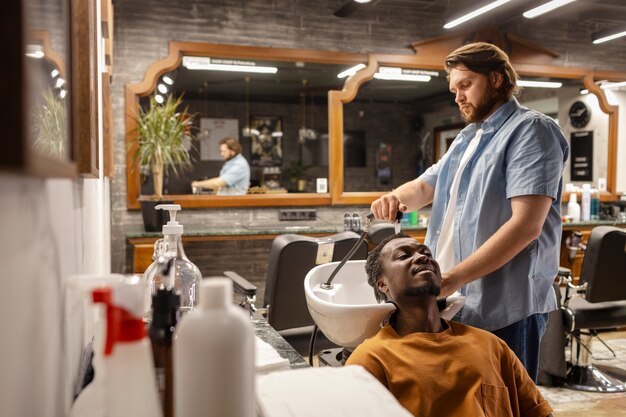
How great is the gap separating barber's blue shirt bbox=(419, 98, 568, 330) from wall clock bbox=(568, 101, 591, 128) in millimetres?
5892

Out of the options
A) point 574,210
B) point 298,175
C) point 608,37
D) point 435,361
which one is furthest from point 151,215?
point 298,175

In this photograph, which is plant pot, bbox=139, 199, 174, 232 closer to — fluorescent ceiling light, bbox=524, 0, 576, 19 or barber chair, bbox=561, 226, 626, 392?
barber chair, bbox=561, 226, 626, 392

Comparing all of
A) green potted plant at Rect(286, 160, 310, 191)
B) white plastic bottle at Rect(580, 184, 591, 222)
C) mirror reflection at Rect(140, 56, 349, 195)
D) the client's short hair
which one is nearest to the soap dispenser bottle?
the client's short hair

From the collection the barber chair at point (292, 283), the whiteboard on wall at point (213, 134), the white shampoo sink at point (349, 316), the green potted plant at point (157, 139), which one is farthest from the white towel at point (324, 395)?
the whiteboard on wall at point (213, 134)

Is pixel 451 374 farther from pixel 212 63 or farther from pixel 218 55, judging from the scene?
pixel 212 63

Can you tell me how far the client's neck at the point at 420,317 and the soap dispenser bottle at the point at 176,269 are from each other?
2.09 ft

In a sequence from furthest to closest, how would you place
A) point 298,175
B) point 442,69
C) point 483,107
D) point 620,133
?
1. point 298,175
2. point 620,133
3. point 442,69
4. point 483,107

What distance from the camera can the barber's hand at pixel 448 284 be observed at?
5.84ft

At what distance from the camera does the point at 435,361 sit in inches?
61.7

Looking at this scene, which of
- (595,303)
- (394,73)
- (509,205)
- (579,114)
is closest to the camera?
(509,205)

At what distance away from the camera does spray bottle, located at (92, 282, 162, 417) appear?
0.65 meters

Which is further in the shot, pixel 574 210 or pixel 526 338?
pixel 574 210

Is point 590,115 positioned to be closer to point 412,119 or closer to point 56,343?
point 412,119

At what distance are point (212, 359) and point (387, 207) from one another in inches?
64.4
